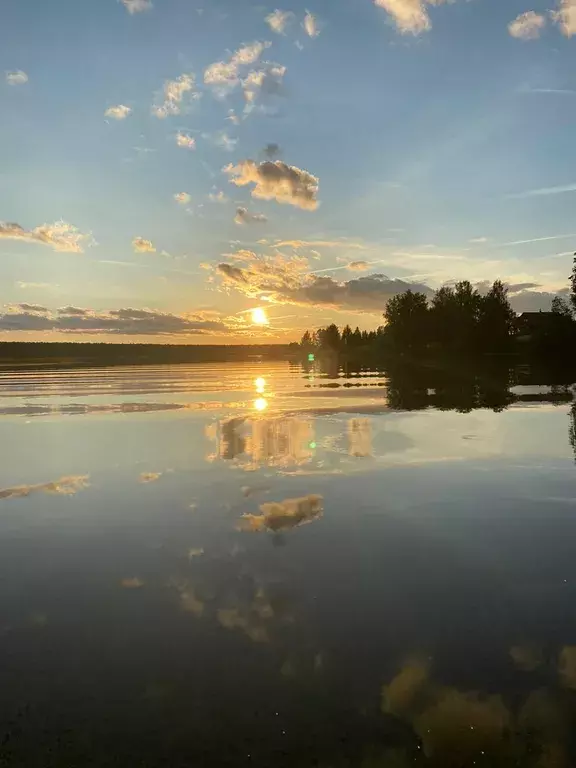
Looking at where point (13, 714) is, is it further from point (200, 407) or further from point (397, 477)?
point (200, 407)

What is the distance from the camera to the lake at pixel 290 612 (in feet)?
19.3

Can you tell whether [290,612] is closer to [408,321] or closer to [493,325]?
[493,325]

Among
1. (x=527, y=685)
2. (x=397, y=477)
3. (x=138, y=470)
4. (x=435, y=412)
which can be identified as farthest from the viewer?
(x=435, y=412)

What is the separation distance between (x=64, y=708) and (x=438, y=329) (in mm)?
142902

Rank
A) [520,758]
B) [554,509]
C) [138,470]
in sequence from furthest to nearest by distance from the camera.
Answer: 1. [138,470]
2. [554,509]
3. [520,758]

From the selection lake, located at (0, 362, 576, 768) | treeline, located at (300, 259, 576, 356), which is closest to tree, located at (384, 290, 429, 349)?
treeline, located at (300, 259, 576, 356)

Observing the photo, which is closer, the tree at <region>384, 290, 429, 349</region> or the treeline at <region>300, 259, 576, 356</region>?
the treeline at <region>300, 259, 576, 356</region>

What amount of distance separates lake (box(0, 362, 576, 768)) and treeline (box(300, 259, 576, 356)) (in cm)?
9853

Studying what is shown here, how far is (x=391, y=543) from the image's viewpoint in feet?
38.3

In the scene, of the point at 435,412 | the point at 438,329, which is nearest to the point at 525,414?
the point at 435,412

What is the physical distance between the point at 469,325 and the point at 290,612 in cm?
13051

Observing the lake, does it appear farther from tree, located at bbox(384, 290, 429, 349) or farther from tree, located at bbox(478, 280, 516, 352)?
tree, located at bbox(384, 290, 429, 349)

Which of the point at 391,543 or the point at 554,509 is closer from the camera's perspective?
the point at 391,543

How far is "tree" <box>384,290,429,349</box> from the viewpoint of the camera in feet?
490
